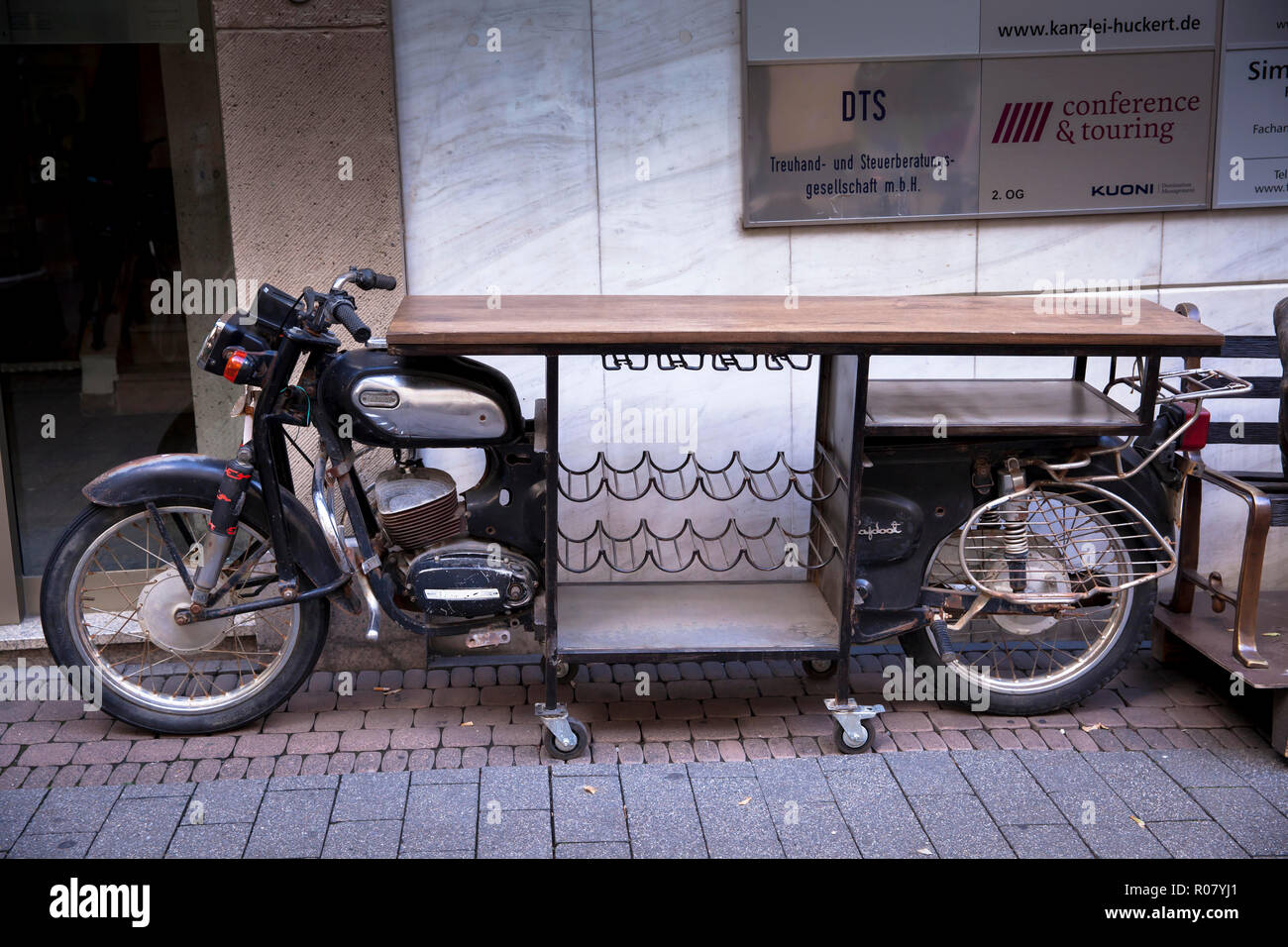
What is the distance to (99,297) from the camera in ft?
17.1

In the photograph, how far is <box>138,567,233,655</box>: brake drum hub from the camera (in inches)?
176

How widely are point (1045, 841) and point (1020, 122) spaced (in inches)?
108

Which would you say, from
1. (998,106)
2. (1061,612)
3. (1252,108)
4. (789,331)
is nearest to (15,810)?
(789,331)

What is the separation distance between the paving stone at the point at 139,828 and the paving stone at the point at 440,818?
0.70 meters

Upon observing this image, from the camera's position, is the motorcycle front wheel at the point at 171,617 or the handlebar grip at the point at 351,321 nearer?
the handlebar grip at the point at 351,321

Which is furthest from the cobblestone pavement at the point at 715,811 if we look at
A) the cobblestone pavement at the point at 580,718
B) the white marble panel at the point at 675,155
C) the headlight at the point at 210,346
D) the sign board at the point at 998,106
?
the sign board at the point at 998,106

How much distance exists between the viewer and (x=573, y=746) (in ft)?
14.2

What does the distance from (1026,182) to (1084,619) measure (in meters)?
1.76

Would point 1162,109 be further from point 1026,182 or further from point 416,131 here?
point 416,131

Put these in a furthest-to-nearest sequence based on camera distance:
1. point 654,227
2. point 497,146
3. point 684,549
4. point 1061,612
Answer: point 684,549
point 654,227
point 497,146
point 1061,612

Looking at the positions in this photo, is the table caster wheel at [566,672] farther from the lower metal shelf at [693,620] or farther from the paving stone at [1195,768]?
the paving stone at [1195,768]

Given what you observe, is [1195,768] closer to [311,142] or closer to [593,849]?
[593,849]

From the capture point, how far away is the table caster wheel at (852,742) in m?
4.39

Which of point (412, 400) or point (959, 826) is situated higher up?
point (412, 400)
